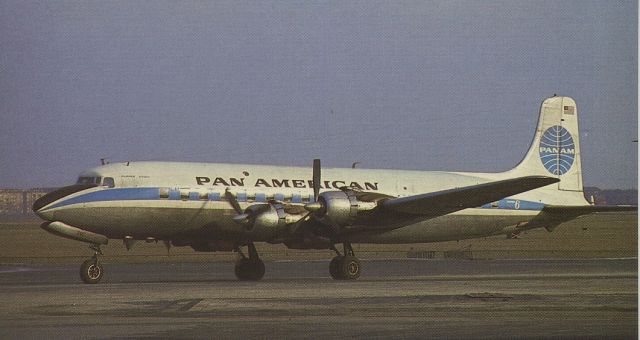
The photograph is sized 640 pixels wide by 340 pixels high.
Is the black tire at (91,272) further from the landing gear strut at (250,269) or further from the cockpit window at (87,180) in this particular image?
the landing gear strut at (250,269)

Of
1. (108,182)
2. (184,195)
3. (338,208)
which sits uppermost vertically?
(108,182)

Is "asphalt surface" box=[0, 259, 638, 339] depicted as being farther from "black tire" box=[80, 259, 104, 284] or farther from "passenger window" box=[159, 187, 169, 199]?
"passenger window" box=[159, 187, 169, 199]

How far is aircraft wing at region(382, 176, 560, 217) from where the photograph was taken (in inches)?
994

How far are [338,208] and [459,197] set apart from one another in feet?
12.2

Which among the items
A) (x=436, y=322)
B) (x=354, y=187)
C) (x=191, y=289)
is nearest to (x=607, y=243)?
(x=354, y=187)

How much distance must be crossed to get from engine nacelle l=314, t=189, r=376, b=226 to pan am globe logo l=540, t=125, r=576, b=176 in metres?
10.4

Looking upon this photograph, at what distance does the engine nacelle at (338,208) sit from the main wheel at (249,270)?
270cm

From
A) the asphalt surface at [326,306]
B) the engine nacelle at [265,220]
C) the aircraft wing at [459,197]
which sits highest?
→ the aircraft wing at [459,197]

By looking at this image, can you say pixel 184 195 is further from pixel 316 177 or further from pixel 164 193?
pixel 316 177

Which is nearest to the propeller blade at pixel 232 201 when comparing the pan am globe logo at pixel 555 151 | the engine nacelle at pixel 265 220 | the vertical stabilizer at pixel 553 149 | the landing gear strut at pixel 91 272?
the engine nacelle at pixel 265 220

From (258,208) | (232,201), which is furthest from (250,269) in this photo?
(258,208)

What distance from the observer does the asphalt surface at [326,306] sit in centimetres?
1331

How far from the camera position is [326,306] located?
1725 centimetres

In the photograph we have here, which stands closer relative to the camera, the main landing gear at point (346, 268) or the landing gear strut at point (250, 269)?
the main landing gear at point (346, 268)
